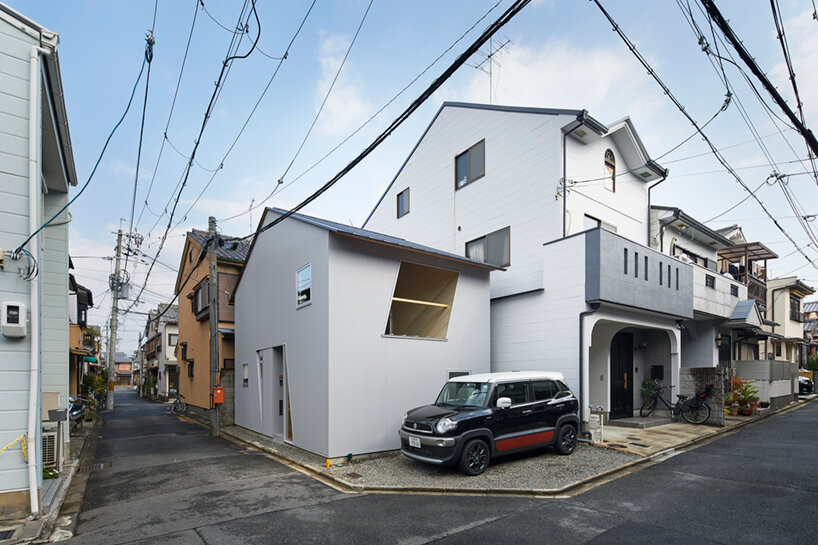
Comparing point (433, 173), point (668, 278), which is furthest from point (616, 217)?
point (433, 173)

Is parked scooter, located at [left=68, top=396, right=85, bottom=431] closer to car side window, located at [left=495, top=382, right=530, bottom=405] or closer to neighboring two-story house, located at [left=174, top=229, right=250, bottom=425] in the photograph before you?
neighboring two-story house, located at [left=174, top=229, right=250, bottom=425]

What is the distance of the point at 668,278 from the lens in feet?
42.7

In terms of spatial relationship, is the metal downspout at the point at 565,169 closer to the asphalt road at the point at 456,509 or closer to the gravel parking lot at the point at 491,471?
the gravel parking lot at the point at 491,471

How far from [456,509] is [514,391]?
308 cm

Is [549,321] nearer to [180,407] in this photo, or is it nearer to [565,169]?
[565,169]

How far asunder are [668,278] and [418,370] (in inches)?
319

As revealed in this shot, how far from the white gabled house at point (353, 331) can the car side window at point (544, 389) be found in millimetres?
2456

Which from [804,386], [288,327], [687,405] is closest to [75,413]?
[288,327]

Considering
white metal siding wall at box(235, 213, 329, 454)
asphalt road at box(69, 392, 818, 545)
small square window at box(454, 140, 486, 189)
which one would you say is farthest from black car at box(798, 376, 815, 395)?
white metal siding wall at box(235, 213, 329, 454)

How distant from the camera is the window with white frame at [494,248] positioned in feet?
44.0

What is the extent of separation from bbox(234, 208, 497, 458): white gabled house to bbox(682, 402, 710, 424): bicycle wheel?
672cm

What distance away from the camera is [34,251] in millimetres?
6094

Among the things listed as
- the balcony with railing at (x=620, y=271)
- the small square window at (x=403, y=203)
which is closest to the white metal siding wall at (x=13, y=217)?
the balcony with railing at (x=620, y=271)

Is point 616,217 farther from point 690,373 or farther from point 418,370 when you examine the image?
point 418,370
